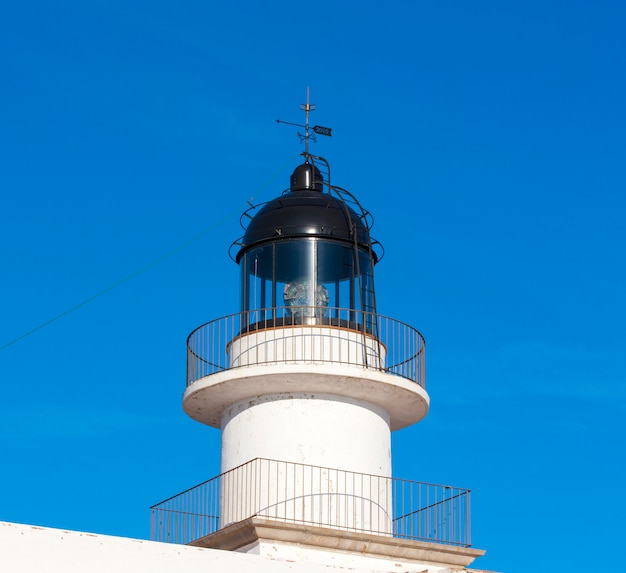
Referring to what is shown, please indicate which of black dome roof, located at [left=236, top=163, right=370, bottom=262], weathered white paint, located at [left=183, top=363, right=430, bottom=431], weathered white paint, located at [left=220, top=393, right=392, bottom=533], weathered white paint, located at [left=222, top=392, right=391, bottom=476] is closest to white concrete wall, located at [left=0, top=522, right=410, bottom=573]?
weathered white paint, located at [left=220, top=393, right=392, bottom=533]

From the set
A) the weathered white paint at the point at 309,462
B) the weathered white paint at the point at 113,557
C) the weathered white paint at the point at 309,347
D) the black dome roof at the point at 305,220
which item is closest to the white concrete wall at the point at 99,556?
the weathered white paint at the point at 113,557

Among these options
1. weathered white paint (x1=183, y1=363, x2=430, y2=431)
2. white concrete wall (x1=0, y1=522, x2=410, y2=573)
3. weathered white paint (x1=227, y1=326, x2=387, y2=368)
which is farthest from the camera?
weathered white paint (x1=227, y1=326, x2=387, y2=368)

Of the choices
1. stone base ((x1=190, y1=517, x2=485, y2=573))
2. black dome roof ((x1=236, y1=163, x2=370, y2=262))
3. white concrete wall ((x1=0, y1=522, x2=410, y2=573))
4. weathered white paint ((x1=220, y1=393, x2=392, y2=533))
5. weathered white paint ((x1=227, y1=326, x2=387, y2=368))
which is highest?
black dome roof ((x1=236, y1=163, x2=370, y2=262))

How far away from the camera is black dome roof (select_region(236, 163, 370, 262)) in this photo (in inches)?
754

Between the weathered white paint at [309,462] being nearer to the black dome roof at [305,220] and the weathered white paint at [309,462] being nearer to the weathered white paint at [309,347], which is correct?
the weathered white paint at [309,347]

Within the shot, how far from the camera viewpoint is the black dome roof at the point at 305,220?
19141mm

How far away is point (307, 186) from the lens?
2008 centimetres

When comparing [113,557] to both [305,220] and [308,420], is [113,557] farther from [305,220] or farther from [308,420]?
[305,220]

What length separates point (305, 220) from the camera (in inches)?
754

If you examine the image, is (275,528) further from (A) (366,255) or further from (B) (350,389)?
(A) (366,255)

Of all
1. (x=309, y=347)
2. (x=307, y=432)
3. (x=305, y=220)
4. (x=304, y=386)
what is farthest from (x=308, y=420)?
(x=305, y=220)

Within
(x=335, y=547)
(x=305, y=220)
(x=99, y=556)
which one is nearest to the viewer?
(x=99, y=556)

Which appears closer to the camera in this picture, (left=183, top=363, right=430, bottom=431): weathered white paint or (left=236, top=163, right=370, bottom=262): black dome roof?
(left=183, top=363, right=430, bottom=431): weathered white paint

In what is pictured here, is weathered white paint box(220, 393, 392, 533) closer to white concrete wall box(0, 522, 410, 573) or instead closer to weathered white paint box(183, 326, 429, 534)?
weathered white paint box(183, 326, 429, 534)
